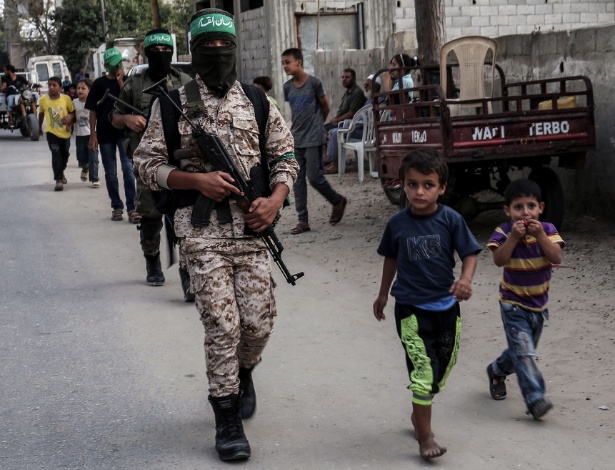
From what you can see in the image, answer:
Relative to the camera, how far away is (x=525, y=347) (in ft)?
15.6

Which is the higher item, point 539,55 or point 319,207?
point 539,55

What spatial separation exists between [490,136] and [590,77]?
1687mm

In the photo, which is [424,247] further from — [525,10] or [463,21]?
[525,10]

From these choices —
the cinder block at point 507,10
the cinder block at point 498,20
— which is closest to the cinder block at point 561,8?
the cinder block at point 507,10

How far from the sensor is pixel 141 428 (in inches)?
193

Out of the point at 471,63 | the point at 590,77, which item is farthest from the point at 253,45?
the point at 590,77

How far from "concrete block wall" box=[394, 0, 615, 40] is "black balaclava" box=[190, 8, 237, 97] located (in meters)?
15.6

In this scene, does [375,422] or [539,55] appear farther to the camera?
[539,55]

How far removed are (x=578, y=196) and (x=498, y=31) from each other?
11045 mm

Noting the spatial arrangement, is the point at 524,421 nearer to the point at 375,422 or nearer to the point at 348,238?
the point at 375,422

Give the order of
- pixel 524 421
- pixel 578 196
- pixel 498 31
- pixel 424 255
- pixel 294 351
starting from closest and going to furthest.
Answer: pixel 424 255 → pixel 524 421 → pixel 294 351 → pixel 578 196 → pixel 498 31

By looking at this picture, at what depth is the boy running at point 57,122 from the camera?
15.7m

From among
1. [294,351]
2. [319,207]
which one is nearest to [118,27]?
[319,207]

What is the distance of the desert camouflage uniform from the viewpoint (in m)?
4.44
